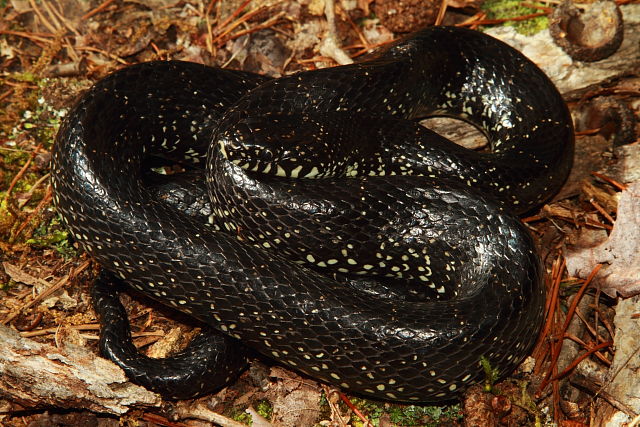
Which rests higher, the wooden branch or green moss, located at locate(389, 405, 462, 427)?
the wooden branch

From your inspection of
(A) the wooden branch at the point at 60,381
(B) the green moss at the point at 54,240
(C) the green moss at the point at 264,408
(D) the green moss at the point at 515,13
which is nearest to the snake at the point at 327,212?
(A) the wooden branch at the point at 60,381

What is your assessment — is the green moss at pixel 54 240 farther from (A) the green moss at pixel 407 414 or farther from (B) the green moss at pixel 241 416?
(A) the green moss at pixel 407 414

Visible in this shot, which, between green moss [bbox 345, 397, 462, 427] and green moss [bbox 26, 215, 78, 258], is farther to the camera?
green moss [bbox 26, 215, 78, 258]

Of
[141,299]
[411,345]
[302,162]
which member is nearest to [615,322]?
[411,345]

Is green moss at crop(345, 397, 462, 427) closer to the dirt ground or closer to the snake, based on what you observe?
the dirt ground

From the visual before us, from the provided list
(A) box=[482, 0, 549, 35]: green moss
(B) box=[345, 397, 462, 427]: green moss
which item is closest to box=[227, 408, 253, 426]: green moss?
(B) box=[345, 397, 462, 427]: green moss

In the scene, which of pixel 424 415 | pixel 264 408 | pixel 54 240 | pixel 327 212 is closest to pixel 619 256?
pixel 424 415

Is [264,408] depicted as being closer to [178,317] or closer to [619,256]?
[178,317]
